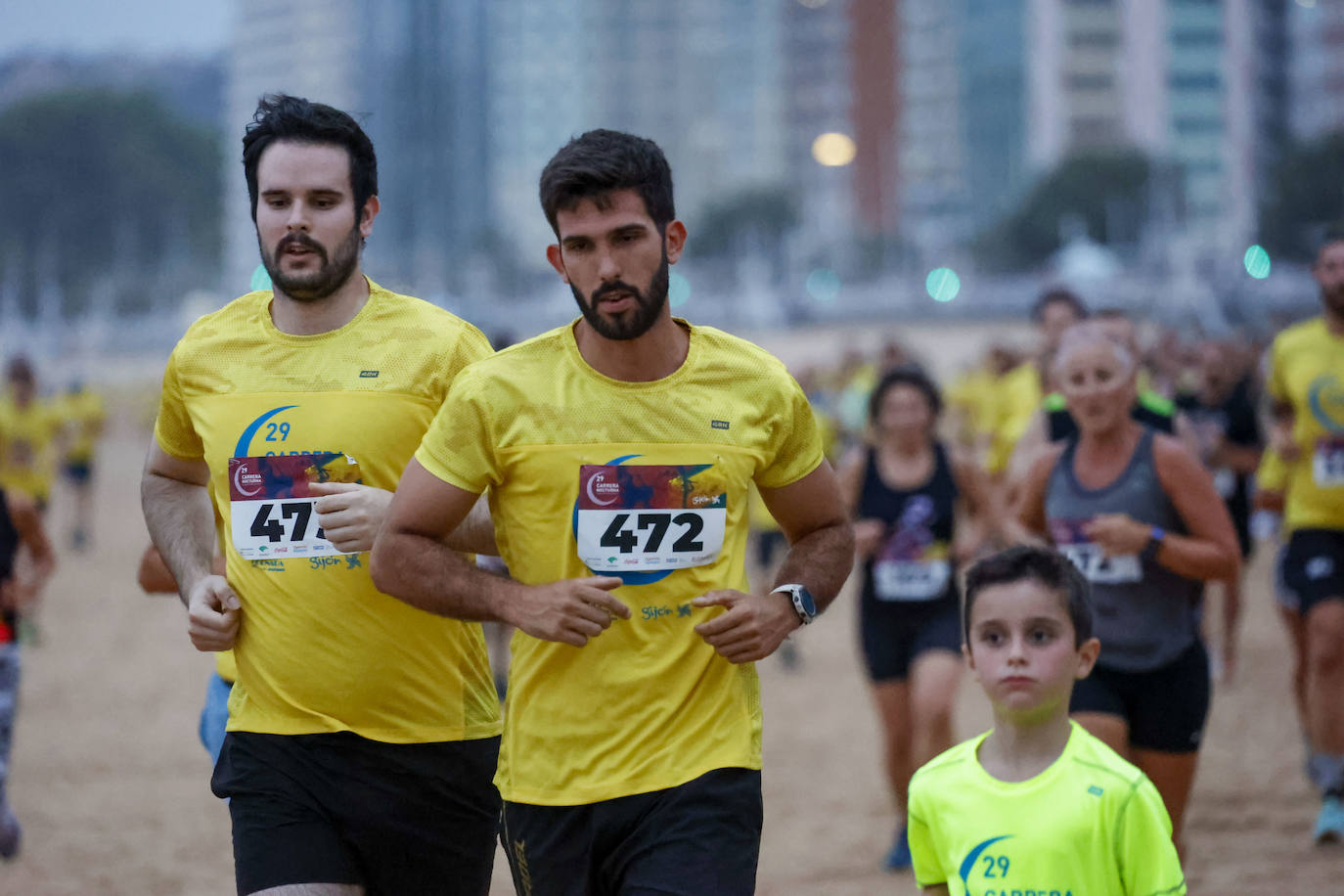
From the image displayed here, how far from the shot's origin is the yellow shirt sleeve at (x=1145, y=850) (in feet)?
10.6

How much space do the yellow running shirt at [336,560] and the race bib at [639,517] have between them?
631 mm

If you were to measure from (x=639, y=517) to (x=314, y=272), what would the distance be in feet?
3.26

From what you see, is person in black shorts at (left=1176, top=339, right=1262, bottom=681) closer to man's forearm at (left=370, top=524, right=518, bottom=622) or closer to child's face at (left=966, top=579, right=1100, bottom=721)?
child's face at (left=966, top=579, right=1100, bottom=721)

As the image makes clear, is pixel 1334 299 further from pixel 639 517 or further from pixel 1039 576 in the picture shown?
pixel 639 517

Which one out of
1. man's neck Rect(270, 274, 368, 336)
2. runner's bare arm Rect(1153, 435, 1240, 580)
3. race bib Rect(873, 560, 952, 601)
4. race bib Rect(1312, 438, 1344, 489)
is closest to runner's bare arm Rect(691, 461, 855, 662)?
man's neck Rect(270, 274, 368, 336)

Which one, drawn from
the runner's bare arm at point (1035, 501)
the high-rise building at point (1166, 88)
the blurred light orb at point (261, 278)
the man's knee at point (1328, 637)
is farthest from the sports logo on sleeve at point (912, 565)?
the high-rise building at point (1166, 88)

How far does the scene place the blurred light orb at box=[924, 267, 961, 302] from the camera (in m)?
89.7

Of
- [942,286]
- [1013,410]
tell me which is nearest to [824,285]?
[942,286]

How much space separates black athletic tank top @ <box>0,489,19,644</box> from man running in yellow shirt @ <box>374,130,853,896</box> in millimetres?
4474

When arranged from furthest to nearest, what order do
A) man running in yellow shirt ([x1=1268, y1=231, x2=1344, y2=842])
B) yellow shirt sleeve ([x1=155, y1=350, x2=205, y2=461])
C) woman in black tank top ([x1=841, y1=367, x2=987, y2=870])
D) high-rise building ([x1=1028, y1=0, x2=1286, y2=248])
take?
high-rise building ([x1=1028, y1=0, x2=1286, y2=248]) < man running in yellow shirt ([x1=1268, y1=231, x2=1344, y2=842]) < woman in black tank top ([x1=841, y1=367, x2=987, y2=870]) < yellow shirt sleeve ([x1=155, y1=350, x2=205, y2=461])

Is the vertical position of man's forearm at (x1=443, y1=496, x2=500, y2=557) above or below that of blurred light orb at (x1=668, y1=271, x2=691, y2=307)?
below

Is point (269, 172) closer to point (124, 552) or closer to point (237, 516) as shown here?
point (237, 516)

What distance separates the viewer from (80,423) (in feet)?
67.9

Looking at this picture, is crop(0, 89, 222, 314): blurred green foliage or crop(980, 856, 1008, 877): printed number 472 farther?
crop(0, 89, 222, 314): blurred green foliage
